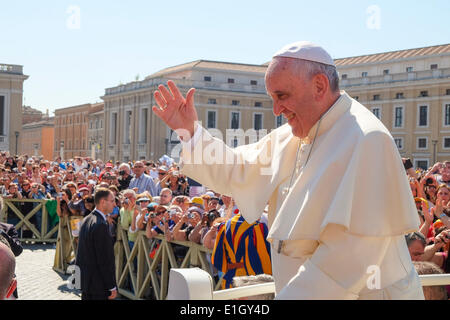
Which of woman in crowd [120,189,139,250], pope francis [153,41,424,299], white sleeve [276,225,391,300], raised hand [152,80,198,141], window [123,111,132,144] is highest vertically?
window [123,111,132,144]

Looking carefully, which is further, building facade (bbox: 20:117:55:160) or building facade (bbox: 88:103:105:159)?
building facade (bbox: 20:117:55:160)

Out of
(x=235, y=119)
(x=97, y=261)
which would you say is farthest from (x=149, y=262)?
(x=235, y=119)

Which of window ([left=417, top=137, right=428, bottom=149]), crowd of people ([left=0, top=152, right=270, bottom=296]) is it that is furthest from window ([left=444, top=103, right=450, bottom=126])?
crowd of people ([left=0, top=152, right=270, bottom=296])

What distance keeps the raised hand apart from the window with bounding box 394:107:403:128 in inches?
2392

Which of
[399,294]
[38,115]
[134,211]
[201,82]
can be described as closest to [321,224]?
[399,294]

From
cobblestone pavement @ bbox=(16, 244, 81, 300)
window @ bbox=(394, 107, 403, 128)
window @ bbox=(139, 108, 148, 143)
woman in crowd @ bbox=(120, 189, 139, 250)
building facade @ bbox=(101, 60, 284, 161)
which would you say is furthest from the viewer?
window @ bbox=(139, 108, 148, 143)

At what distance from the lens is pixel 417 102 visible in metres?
59.8

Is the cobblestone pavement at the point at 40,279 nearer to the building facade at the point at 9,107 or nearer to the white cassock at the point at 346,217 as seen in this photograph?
the white cassock at the point at 346,217

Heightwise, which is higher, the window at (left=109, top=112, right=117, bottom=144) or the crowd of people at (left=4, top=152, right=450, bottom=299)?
the window at (left=109, top=112, right=117, bottom=144)

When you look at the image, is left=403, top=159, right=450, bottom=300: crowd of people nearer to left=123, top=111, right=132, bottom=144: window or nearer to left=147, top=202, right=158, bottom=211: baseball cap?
left=147, top=202, right=158, bottom=211: baseball cap

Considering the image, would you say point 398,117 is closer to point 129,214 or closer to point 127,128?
point 127,128

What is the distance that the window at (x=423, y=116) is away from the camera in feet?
195

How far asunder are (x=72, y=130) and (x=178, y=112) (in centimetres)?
9700

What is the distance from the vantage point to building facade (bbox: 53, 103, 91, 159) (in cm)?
9362
